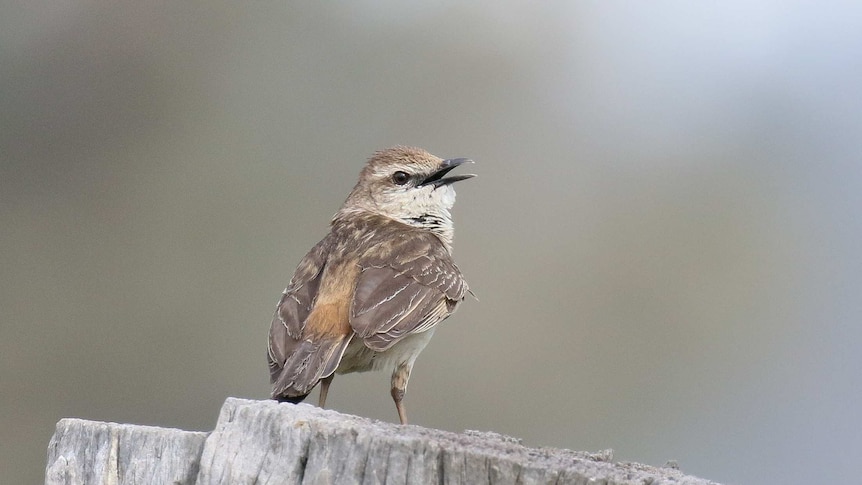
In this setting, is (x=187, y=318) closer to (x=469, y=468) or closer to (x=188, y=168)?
Answer: (x=188, y=168)

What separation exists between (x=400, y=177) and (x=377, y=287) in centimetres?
178

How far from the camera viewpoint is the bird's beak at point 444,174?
8031 mm

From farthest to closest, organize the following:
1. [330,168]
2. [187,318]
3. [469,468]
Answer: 1. [330,168]
2. [187,318]
3. [469,468]

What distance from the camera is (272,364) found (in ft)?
20.0

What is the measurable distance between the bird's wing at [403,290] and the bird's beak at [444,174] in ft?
2.13

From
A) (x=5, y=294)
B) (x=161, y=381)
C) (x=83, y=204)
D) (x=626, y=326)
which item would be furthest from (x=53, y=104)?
(x=626, y=326)

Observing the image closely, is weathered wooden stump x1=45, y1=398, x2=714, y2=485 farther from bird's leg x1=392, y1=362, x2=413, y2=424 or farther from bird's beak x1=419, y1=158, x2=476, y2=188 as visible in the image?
bird's beak x1=419, y1=158, x2=476, y2=188

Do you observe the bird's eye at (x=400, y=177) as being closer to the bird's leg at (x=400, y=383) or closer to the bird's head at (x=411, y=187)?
the bird's head at (x=411, y=187)

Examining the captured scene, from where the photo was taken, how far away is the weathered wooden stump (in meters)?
3.42

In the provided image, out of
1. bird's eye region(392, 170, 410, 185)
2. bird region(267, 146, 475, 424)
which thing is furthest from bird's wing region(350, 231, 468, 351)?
bird's eye region(392, 170, 410, 185)

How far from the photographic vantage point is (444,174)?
27.0 feet

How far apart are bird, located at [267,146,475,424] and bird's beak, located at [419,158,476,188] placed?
10mm

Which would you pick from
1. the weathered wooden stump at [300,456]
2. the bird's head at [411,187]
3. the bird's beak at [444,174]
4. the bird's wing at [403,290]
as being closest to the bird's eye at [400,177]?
the bird's head at [411,187]

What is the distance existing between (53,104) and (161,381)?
510 cm
